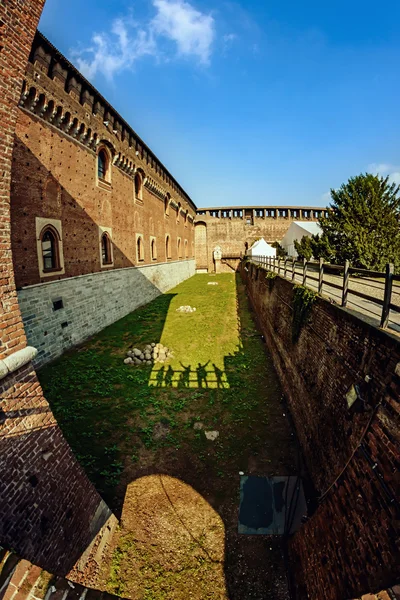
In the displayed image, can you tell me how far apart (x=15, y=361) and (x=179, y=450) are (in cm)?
451

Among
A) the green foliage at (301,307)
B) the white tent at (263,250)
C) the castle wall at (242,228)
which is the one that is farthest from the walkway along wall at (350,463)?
the castle wall at (242,228)

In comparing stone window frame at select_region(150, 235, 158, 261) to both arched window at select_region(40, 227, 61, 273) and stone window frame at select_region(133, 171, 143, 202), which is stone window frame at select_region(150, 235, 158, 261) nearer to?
stone window frame at select_region(133, 171, 143, 202)

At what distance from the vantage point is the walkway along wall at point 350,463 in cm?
280

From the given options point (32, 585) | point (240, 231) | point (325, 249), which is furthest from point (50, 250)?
point (240, 231)

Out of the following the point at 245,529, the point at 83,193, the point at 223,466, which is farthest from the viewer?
the point at 83,193

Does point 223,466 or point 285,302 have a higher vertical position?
point 285,302

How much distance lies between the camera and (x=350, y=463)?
354cm

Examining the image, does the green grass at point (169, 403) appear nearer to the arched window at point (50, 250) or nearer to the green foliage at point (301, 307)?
the green foliage at point (301, 307)

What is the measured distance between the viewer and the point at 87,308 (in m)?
13.7

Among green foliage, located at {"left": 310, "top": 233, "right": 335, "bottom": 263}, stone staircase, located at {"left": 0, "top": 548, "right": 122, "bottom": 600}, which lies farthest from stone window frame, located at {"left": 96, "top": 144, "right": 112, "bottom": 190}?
stone staircase, located at {"left": 0, "top": 548, "right": 122, "bottom": 600}

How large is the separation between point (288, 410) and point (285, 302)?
11.2 ft

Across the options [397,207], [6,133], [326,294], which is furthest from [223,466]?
[397,207]

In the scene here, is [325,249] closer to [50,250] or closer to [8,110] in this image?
[50,250]

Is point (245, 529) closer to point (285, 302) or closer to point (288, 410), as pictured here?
point (288, 410)
